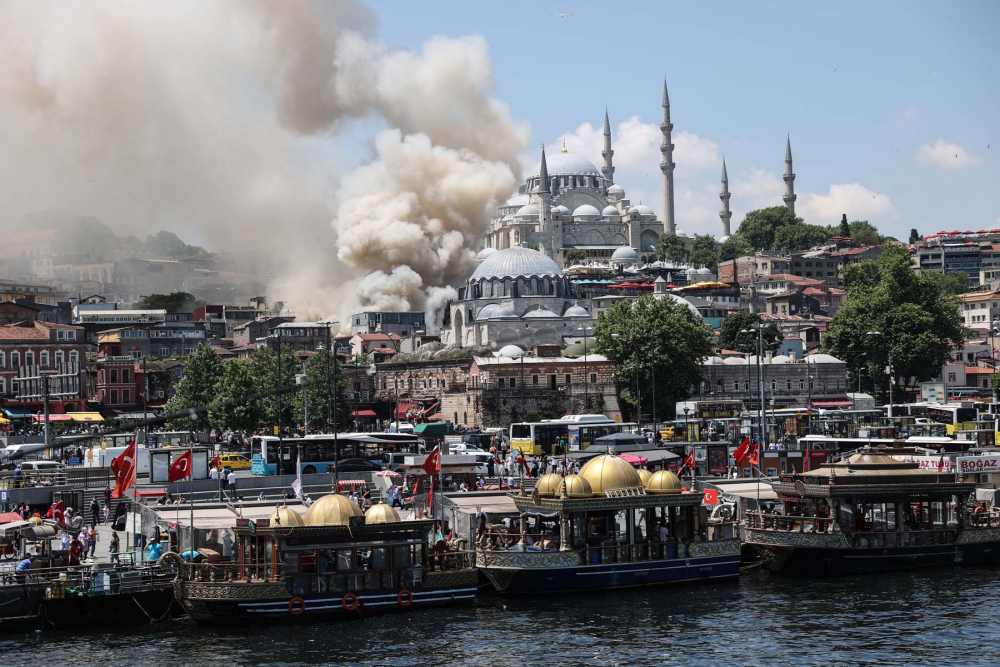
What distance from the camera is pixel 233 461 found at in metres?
43.2

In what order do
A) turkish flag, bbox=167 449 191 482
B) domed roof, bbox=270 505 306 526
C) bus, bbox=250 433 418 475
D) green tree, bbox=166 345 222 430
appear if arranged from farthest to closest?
green tree, bbox=166 345 222 430, bus, bbox=250 433 418 475, turkish flag, bbox=167 449 191 482, domed roof, bbox=270 505 306 526

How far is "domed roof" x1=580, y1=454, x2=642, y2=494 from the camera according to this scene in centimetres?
2530

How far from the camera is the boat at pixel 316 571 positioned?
2267 centimetres

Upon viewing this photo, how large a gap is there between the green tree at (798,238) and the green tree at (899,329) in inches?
2132

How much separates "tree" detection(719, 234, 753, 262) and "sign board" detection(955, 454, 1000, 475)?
98.6m

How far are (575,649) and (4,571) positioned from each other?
954 cm

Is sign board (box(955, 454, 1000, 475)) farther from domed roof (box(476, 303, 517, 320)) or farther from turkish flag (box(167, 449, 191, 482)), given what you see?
domed roof (box(476, 303, 517, 320))

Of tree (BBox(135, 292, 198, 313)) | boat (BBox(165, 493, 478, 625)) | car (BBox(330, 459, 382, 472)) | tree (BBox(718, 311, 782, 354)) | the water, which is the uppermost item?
tree (BBox(135, 292, 198, 313))

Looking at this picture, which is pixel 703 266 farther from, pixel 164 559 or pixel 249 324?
pixel 164 559

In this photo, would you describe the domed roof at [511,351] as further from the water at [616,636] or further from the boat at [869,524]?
the water at [616,636]

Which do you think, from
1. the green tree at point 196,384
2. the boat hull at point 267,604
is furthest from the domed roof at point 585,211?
the boat hull at point 267,604

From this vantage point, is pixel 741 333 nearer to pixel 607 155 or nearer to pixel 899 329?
pixel 899 329

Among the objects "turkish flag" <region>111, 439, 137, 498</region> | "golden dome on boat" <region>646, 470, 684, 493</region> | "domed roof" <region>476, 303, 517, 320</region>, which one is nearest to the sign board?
"golden dome on boat" <region>646, 470, 684, 493</region>

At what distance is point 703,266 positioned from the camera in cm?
13038
